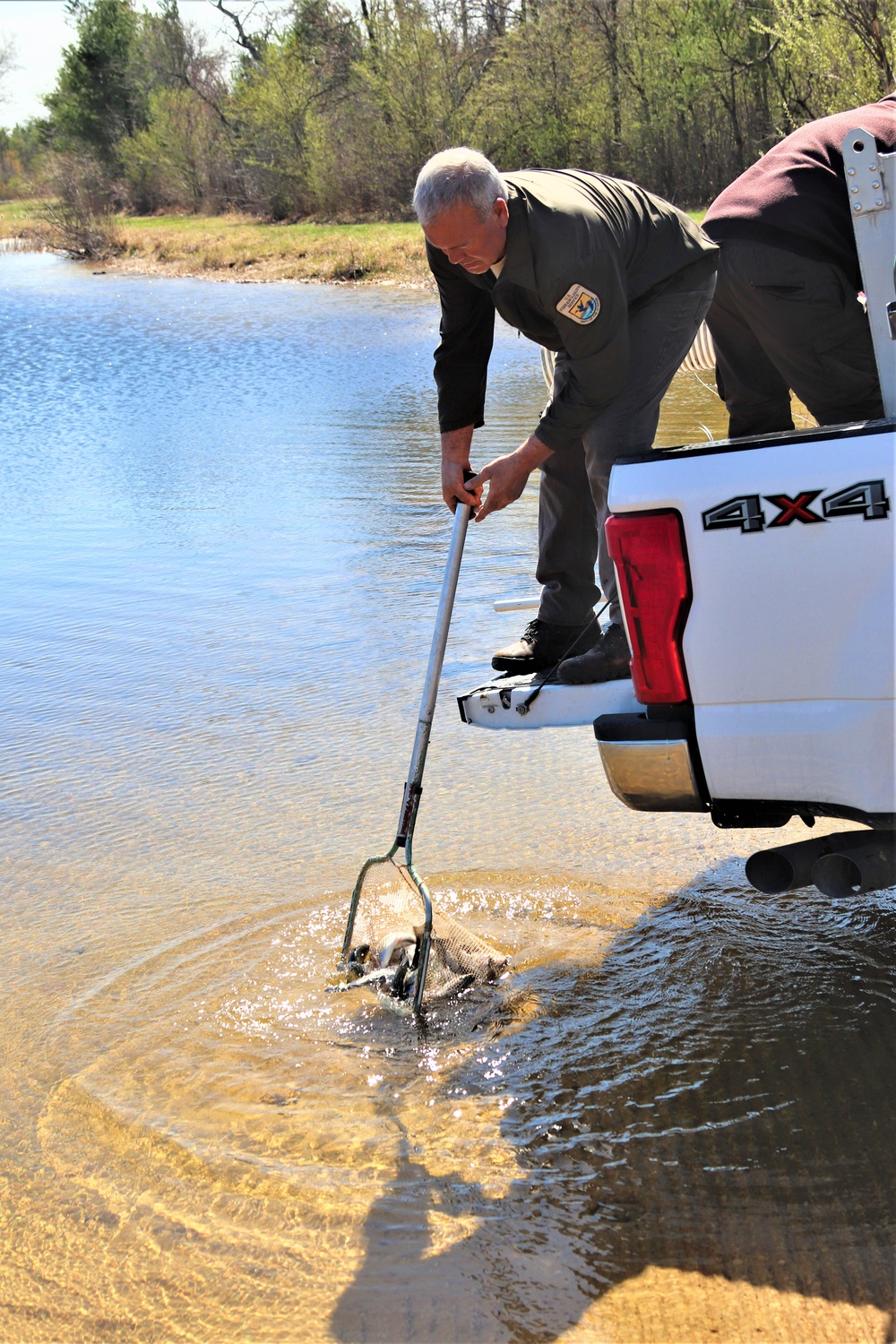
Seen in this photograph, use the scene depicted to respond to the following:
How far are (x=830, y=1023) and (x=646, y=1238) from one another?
33.5 inches

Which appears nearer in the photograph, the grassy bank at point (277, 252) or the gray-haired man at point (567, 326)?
the gray-haired man at point (567, 326)

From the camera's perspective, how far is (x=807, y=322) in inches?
144

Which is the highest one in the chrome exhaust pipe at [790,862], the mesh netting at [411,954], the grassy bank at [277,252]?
the grassy bank at [277,252]

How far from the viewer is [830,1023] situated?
2965 mm

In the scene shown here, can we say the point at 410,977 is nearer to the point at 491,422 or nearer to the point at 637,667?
the point at 637,667

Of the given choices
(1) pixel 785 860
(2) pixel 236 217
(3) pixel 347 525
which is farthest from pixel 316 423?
(2) pixel 236 217

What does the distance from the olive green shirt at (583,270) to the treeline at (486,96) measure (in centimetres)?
2025

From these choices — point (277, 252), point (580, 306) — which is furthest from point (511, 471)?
point (277, 252)

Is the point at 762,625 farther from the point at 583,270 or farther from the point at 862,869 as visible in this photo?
the point at 583,270

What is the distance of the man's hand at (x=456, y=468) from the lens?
3680mm

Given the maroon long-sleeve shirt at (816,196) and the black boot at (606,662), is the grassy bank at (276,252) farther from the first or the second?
the black boot at (606,662)

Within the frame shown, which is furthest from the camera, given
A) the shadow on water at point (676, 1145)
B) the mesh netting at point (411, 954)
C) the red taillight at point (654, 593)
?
the mesh netting at point (411, 954)

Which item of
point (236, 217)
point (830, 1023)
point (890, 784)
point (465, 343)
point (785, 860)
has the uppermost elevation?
point (236, 217)

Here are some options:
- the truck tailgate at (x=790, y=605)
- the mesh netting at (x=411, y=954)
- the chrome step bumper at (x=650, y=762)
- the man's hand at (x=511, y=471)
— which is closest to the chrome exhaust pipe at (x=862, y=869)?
the truck tailgate at (x=790, y=605)
